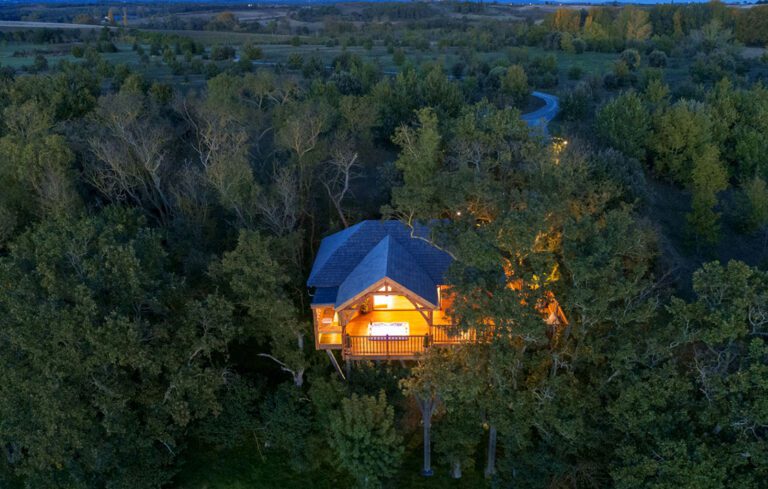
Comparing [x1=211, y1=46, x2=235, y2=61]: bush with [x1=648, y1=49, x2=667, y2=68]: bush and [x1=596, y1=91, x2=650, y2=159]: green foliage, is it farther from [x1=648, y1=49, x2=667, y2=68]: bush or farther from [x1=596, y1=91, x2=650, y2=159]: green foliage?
[x1=648, y1=49, x2=667, y2=68]: bush

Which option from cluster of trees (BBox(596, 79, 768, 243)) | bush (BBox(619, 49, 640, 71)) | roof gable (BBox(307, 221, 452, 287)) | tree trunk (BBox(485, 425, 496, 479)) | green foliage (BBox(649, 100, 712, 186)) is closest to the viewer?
tree trunk (BBox(485, 425, 496, 479))

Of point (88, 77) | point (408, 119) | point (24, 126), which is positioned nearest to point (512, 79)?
point (408, 119)

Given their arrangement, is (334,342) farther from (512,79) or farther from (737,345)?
(512,79)

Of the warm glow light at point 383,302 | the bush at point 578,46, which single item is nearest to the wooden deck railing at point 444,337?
the warm glow light at point 383,302

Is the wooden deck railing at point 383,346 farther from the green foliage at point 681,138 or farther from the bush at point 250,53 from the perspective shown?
the bush at point 250,53

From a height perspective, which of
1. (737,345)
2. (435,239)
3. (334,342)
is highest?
(435,239)

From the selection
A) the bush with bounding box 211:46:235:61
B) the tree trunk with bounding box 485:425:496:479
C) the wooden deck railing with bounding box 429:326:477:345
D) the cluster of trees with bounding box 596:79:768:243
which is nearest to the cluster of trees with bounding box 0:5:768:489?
the tree trunk with bounding box 485:425:496:479

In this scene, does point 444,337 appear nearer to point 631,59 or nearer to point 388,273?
point 388,273
